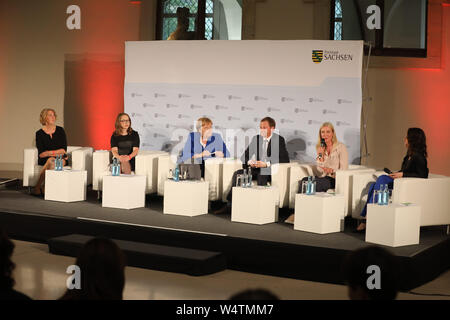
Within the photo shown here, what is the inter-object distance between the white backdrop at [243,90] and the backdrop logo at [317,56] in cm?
4

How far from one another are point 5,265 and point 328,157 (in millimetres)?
4711

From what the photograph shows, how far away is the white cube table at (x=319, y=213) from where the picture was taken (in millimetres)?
6078

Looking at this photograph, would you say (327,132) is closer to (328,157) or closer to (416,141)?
(328,157)

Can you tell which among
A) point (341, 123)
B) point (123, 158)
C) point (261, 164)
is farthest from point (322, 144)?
point (123, 158)

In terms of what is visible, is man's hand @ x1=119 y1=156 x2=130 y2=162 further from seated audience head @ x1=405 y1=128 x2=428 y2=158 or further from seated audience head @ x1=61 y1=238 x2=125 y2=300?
seated audience head @ x1=61 y1=238 x2=125 y2=300

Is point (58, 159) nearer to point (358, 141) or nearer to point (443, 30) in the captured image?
point (358, 141)

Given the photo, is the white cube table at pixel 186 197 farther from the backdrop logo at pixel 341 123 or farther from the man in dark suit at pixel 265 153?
the backdrop logo at pixel 341 123

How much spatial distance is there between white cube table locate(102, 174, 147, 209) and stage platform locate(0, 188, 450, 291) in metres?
0.11

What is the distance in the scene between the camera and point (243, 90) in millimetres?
8469

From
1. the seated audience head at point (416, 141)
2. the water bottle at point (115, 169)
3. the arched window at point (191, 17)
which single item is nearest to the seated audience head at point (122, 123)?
the water bottle at point (115, 169)

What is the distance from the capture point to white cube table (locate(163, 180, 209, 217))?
685cm

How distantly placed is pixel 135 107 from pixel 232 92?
136 cm

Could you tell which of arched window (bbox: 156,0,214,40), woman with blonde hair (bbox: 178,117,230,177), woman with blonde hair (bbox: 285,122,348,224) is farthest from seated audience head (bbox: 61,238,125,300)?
arched window (bbox: 156,0,214,40)
